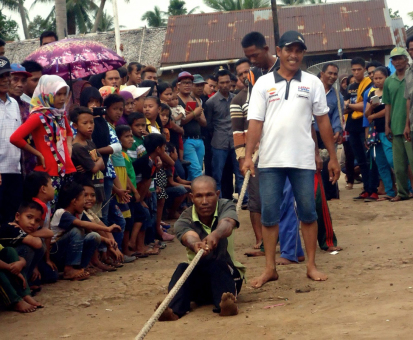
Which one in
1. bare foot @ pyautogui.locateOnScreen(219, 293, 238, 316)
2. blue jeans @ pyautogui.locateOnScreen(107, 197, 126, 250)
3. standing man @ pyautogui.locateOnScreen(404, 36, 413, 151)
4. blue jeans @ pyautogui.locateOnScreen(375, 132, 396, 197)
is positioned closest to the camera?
bare foot @ pyautogui.locateOnScreen(219, 293, 238, 316)

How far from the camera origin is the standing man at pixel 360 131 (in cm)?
1167

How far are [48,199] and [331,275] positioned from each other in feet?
8.73

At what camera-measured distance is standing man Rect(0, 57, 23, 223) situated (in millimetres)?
6801

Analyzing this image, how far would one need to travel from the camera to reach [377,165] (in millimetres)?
11578

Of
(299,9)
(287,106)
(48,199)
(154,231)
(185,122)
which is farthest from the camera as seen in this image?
(299,9)

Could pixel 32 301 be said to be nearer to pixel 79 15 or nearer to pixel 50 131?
pixel 50 131

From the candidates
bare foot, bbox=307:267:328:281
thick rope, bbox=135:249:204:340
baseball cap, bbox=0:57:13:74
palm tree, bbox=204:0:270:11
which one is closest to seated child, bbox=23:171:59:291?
baseball cap, bbox=0:57:13:74

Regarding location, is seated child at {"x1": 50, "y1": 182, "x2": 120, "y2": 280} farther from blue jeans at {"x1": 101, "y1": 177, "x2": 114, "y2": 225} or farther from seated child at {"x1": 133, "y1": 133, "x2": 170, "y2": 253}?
seated child at {"x1": 133, "y1": 133, "x2": 170, "y2": 253}

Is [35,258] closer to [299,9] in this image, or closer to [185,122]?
[185,122]

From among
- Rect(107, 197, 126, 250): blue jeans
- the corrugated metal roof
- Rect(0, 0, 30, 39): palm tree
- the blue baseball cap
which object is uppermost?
Rect(0, 0, 30, 39): palm tree

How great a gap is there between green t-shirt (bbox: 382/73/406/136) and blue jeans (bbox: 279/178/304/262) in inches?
163

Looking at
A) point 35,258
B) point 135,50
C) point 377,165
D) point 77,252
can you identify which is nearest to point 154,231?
point 77,252

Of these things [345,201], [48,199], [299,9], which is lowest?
[345,201]

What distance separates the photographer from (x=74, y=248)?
6.80 metres
